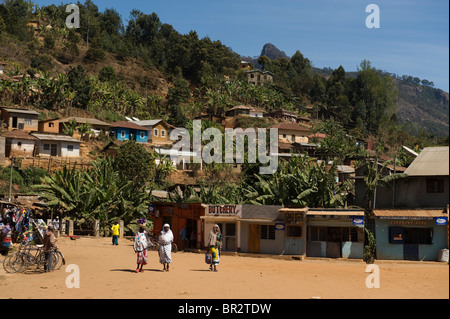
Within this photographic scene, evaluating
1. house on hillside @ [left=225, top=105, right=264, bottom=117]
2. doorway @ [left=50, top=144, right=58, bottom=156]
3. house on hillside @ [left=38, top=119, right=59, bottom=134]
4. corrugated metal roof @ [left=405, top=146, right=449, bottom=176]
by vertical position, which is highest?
house on hillside @ [left=225, top=105, right=264, bottom=117]

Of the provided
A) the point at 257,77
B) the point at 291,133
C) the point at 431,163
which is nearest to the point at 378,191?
the point at 431,163

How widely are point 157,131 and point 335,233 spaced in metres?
51.6

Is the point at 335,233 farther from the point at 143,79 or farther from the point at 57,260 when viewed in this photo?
the point at 143,79

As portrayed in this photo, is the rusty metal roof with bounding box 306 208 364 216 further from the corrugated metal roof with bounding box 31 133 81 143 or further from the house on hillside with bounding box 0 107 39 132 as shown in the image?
the house on hillside with bounding box 0 107 39 132

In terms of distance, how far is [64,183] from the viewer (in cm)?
3291

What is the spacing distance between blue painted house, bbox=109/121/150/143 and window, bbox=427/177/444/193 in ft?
157

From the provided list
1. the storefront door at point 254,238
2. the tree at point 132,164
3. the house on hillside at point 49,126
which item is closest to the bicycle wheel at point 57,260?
the storefront door at point 254,238

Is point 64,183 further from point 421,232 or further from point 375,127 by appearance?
point 375,127

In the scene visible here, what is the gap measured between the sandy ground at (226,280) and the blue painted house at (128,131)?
4682 cm

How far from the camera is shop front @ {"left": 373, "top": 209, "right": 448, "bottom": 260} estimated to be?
23500 millimetres

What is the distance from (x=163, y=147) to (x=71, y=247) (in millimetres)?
44225

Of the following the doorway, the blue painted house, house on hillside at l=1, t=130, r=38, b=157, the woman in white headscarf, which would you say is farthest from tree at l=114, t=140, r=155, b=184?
the woman in white headscarf

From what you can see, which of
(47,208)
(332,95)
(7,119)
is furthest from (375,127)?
(47,208)
